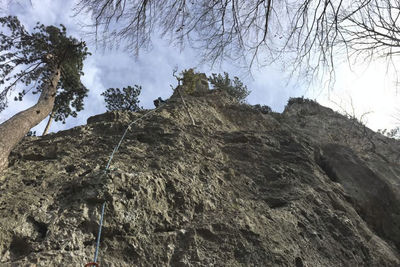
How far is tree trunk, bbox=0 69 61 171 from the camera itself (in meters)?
5.02

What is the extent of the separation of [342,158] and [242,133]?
326 centimetres

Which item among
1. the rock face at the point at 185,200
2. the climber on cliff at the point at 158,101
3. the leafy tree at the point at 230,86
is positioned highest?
the leafy tree at the point at 230,86

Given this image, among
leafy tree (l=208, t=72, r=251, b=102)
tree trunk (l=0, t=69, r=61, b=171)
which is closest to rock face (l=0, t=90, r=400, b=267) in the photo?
tree trunk (l=0, t=69, r=61, b=171)

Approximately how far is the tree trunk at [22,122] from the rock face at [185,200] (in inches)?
8.7

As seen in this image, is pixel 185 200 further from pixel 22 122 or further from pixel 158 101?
pixel 158 101

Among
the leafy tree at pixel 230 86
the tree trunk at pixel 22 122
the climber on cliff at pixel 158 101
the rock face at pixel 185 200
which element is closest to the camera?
the rock face at pixel 185 200

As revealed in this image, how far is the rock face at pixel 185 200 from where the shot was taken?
343 cm

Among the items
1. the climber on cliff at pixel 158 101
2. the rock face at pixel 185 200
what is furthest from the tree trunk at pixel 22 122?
the climber on cliff at pixel 158 101

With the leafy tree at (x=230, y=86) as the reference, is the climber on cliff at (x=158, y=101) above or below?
below

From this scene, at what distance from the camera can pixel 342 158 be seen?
852 cm

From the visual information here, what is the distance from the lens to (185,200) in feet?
14.3

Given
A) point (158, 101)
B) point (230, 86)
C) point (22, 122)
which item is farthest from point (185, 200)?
point (230, 86)

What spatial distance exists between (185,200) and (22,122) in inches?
159

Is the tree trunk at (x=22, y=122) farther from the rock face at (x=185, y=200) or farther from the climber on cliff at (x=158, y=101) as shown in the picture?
the climber on cliff at (x=158, y=101)
